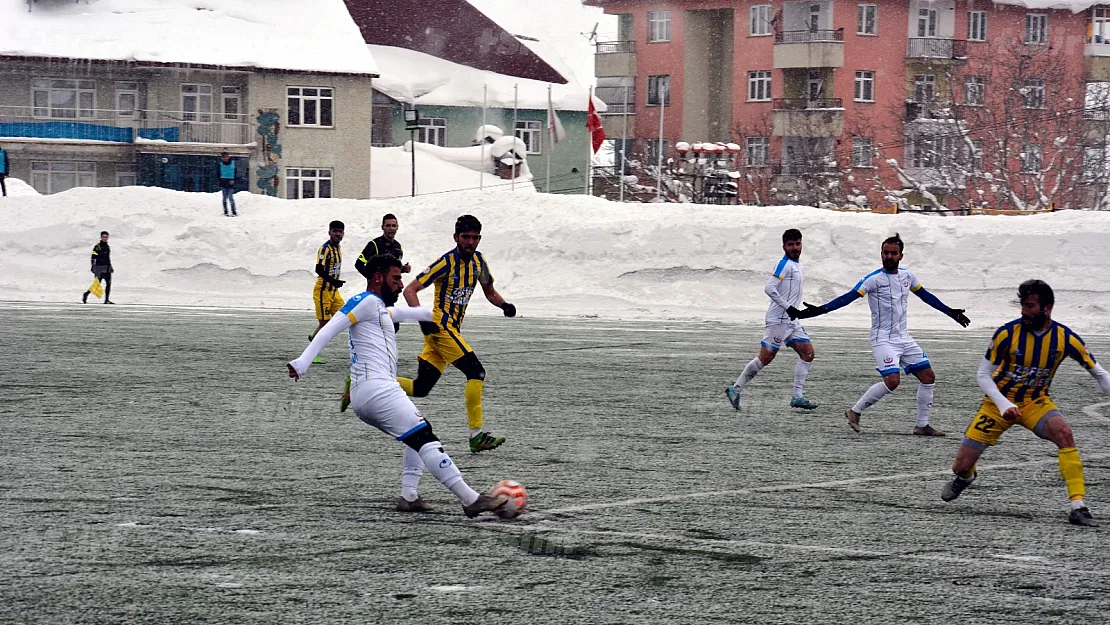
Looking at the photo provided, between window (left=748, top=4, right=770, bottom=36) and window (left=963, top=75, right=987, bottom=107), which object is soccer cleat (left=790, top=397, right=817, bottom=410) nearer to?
window (left=963, top=75, right=987, bottom=107)

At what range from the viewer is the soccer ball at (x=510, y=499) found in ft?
26.5

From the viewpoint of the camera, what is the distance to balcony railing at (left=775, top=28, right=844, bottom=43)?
5734 cm

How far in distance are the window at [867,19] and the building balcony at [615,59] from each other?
11028 millimetres

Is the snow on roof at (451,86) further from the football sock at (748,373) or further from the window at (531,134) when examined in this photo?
the football sock at (748,373)

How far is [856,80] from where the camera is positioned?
5800cm

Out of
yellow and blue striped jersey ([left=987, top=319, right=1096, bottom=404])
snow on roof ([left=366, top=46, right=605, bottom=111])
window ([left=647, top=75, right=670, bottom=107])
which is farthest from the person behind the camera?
window ([left=647, top=75, right=670, bottom=107])

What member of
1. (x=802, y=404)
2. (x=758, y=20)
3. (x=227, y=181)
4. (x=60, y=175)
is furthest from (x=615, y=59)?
(x=802, y=404)

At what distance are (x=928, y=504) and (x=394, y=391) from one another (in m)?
3.46

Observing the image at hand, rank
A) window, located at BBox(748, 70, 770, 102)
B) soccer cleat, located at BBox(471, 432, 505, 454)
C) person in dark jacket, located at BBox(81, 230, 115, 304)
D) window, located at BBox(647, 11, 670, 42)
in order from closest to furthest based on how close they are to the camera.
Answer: soccer cleat, located at BBox(471, 432, 505, 454) → person in dark jacket, located at BBox(81, 230, 115, 304) → window, located at BBox(748, 70, 770, 102) → window, located at BBox(647, 11, 670, 42)

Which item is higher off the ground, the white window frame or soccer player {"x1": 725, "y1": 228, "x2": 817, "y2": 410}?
the white window frame

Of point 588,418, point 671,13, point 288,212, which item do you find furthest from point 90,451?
point 671,13

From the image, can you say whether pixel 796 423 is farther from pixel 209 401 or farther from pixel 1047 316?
pixel 209 401

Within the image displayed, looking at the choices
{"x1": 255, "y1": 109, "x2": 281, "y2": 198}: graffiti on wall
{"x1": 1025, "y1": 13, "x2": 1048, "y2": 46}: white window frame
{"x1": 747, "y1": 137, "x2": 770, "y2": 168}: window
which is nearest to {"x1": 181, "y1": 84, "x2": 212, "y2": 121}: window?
{"x1": 255, "y1": 109, "x2": 281, "y2": 198}: graffiti on wall

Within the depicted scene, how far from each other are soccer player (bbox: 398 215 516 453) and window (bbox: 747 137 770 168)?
157 feet
